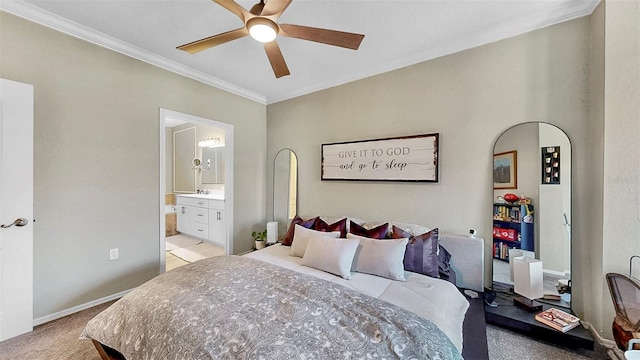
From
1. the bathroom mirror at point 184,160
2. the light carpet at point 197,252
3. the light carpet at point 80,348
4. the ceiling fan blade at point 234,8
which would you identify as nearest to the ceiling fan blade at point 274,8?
the ceiling fan blade at point 234,8

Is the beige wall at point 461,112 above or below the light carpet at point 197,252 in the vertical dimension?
above

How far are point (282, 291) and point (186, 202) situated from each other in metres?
4.34

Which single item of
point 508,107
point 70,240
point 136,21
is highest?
point 136,21

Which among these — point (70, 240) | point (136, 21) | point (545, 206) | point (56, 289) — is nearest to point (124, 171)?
point (70, 240)

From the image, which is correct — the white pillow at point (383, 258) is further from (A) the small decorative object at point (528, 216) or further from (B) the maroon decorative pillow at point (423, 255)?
(A) the small decorative object at point (528, 216)

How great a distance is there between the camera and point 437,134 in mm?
2646

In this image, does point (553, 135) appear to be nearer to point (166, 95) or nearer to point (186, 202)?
point (166, 95)

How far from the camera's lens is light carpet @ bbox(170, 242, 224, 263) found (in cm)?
395

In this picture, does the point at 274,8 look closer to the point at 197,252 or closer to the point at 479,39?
the point at 479,39

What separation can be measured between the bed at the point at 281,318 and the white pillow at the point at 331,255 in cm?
5

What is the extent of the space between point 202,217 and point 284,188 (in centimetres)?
189

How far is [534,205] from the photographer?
2227mm

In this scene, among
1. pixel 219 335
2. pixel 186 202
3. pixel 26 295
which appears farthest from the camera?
pixel 186 202

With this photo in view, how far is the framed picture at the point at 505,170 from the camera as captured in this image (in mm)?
2289
